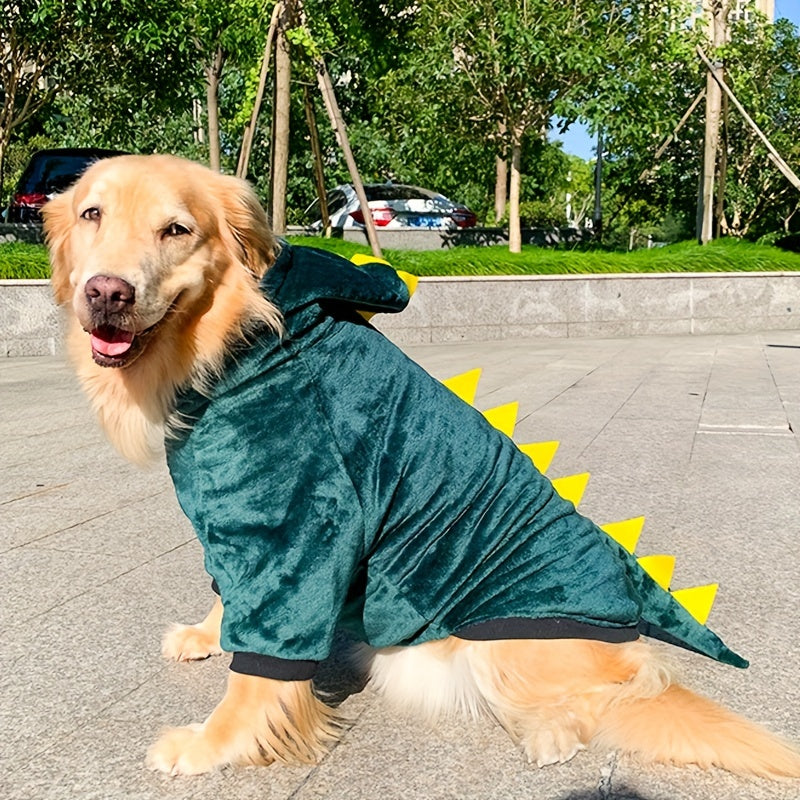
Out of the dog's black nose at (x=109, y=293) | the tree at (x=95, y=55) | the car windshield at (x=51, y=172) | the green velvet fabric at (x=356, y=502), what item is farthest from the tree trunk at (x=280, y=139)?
the dog's black nose at (x=109, y=293)

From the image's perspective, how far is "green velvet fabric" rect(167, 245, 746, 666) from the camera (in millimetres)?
2268

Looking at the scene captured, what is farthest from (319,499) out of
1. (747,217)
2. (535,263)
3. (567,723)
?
(747,217)

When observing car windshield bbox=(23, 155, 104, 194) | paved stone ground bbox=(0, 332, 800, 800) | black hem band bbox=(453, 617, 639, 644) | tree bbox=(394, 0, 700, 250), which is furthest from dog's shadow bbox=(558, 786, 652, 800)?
car windshield bbox=(23, 155, 104, 194)

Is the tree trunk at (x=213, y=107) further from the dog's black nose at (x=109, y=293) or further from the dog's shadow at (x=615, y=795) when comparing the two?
the dog's shadow at (x=615, y=795)

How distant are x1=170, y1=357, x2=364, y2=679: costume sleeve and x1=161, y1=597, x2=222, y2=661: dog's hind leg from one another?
0.71 metres

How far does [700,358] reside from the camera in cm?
1124

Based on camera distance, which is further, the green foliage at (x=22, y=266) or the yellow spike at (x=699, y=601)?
the green foliage at (x=22, y=266)

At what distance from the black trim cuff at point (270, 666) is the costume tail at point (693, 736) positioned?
0.81m

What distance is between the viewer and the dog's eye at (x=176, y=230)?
7.61 ft

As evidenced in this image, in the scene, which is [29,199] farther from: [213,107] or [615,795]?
[615,795]

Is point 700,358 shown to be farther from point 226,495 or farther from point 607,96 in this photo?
Answer: point 226,495

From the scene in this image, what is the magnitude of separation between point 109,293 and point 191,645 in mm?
1345

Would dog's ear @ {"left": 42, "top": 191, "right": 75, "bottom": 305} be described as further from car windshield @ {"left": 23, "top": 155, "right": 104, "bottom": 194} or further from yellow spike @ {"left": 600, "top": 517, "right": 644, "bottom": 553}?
car windshield @ {"left": 23, "top": 155, "right": 104, "bottom": 194}

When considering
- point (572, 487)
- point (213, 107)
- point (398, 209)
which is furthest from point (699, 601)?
point (398, 209)
